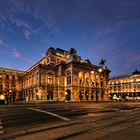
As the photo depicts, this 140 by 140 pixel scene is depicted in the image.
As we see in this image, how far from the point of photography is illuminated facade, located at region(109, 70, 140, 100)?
135 metres

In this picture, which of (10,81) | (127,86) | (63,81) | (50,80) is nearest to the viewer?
(50,80)

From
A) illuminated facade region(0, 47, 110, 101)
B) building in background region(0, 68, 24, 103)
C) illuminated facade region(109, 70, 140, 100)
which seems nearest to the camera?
illuminated facade region(0, 47, 110, 101)

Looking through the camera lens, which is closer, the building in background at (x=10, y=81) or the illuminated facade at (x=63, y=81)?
the illuminated facade at (x=63, y=81)

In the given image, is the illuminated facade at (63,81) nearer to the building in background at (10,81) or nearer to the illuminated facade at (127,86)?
the building in background at (10,81)

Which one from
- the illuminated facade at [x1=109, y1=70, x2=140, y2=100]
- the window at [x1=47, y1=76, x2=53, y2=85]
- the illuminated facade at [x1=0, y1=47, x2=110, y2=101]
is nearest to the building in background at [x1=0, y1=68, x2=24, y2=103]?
the illuminated facade at [x1=0, y1=47, x2=110, y2=101]

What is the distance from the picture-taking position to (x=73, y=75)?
6944cm

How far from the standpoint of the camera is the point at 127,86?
141500mm

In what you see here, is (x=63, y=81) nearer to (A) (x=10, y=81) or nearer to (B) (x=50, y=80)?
(B) (x=50, y=80)

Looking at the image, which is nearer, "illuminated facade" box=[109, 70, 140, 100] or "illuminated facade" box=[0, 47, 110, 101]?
"illuminated facade" box=[0, 47, 110, 101]

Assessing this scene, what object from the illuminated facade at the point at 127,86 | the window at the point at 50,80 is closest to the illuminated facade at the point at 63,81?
the window at the point at 50,80

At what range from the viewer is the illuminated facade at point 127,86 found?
135 metres

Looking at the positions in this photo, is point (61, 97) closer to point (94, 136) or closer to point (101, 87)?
point (101, 87)

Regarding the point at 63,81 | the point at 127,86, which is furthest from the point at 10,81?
the point at 127,86

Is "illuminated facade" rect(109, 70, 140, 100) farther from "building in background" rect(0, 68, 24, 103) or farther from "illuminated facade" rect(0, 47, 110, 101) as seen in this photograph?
"building in background" rect(0, 68, 24, 103)
